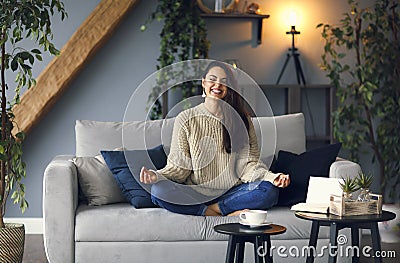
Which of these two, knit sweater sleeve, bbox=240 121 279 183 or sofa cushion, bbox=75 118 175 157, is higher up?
sofa cushion, bbox=75 118 175 157

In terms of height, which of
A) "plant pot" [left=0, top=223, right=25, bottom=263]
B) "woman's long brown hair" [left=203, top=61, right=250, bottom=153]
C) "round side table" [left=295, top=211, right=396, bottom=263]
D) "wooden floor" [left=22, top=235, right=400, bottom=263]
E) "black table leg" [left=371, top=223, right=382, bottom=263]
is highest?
"woman's long brown hair" [left=203, top=61, right=250, bottom=153]

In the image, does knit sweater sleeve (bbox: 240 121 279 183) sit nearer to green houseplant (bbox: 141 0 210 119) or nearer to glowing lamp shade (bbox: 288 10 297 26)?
green houseplant (bbox: 141 0 210 119)

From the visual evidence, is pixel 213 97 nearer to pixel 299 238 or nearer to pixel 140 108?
pixel 299 238

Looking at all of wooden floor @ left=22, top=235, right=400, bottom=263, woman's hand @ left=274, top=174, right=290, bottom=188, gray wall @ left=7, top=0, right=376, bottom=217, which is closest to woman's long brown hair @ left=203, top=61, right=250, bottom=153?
woman's hand @ left=274, top=174, right=290, bottom=188

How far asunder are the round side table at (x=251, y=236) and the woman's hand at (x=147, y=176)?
0.80m

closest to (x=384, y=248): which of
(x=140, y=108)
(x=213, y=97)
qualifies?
(x=213, y=97)

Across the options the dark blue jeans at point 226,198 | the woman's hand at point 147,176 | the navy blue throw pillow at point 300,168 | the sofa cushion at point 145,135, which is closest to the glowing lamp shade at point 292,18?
the sofa cushion at point 145,135

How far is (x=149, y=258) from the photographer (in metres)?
3.92

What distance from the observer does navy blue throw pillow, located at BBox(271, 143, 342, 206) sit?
4.16m

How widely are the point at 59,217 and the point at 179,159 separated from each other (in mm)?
722

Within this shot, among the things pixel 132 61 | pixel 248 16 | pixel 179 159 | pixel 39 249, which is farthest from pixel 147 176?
pixel 248 16

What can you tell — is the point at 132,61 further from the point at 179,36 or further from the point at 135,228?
the point at 135,228

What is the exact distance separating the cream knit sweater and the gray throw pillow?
1.12ft

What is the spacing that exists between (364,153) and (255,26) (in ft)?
4.25
